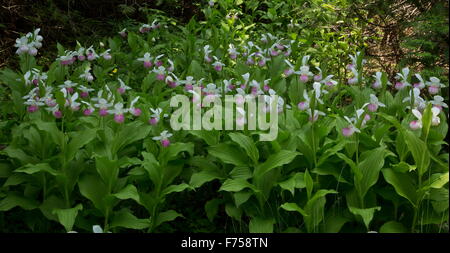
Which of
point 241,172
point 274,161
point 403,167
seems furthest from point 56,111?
point 403,167

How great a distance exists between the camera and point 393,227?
8.38ft

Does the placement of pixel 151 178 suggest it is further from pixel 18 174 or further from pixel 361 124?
pixel 361 124

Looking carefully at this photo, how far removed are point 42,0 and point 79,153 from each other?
4.35m

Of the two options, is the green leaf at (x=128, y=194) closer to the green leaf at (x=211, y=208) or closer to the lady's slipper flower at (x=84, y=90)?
the green leaf at (x=211, y=208)

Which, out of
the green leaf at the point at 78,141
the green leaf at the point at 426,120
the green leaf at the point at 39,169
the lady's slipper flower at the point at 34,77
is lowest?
the green leaf at the point at 39,169

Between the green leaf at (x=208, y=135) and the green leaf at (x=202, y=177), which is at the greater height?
the green leaf at (x=208, y=135)

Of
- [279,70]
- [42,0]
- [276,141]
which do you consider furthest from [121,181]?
[42,0]

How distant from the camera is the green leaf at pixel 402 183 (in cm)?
252

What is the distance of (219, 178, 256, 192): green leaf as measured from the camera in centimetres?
257

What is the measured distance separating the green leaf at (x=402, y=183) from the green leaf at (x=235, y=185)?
0.72 m

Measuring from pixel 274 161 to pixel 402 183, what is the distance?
690 mm

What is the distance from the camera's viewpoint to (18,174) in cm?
279

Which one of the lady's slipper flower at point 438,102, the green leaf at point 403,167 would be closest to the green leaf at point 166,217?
the green leaf at point 403,167

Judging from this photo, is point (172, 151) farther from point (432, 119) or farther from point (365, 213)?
point (432, 119)
